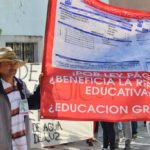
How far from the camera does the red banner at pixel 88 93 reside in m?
4.58

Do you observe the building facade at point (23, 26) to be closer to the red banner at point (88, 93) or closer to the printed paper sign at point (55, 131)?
the printed paper sign at point (55, 131)

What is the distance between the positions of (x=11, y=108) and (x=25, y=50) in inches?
200

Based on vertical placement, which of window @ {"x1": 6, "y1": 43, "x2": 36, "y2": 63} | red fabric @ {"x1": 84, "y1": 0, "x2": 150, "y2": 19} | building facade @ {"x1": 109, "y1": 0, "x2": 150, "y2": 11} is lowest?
window @ {"x1": 6, "y1": 43, "x2": 36, "y2": 63}

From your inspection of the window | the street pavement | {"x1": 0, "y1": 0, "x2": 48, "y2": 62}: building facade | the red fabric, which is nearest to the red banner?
the red fabric

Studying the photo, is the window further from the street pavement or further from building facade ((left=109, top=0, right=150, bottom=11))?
building facade ((left=109, top=0, right=150, bottom=11))

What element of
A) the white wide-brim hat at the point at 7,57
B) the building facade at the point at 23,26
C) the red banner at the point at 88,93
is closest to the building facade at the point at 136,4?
the building facade at the point at 23,26

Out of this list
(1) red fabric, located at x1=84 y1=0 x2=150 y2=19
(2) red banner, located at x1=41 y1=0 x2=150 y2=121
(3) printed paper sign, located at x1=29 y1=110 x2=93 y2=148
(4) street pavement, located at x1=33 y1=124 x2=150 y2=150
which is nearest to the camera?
(2) red banner, located at x1=41 y1=0 x2=150 y2=121

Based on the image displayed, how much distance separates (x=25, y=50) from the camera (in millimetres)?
9039

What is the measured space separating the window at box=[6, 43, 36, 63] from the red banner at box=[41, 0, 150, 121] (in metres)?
4.17

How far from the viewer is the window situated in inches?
346

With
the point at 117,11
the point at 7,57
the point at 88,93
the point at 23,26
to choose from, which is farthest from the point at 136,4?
the point at 7,57

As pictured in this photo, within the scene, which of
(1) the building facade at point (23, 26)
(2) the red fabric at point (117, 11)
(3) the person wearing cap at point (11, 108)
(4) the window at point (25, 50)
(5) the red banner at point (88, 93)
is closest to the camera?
(3) the person wearing cap at point (11, 108)

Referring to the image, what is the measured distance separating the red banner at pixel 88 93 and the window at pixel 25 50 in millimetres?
4168

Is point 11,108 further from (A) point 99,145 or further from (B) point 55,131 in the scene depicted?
(A) point 99,145
